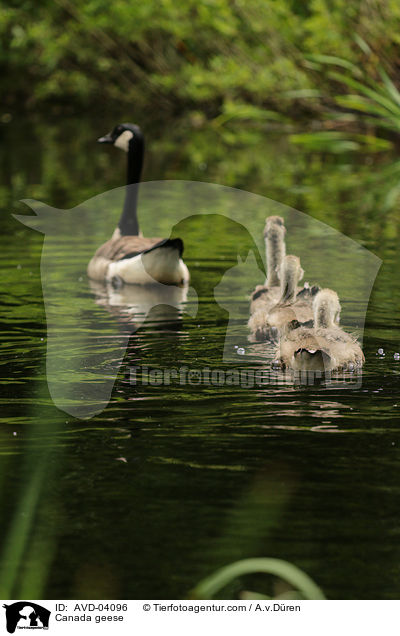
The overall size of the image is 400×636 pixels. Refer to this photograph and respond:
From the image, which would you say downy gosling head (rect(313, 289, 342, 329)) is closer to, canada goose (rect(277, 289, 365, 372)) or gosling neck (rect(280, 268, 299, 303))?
canada goose (rect(277, 289, 365, 372))

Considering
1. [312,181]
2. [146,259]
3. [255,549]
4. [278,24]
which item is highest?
[278,24]

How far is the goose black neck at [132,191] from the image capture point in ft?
39.3

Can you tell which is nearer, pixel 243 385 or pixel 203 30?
pixel 243 385

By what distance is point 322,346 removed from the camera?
732 centimetres

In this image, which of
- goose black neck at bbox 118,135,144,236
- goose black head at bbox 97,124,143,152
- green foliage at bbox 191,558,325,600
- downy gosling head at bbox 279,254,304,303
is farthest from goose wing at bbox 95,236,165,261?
green foliage at bbox 191,558,325,600

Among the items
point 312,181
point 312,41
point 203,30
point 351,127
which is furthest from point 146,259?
point 203,30

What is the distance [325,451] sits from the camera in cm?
581

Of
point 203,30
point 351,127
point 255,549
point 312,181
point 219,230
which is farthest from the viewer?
point 203,30

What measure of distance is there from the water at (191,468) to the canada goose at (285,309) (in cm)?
16

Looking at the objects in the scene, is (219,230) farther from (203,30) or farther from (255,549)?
(203,30)

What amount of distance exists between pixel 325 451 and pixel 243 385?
1247mm

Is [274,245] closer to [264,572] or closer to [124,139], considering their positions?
[124,139]

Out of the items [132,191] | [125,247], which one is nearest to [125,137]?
[132,191]
